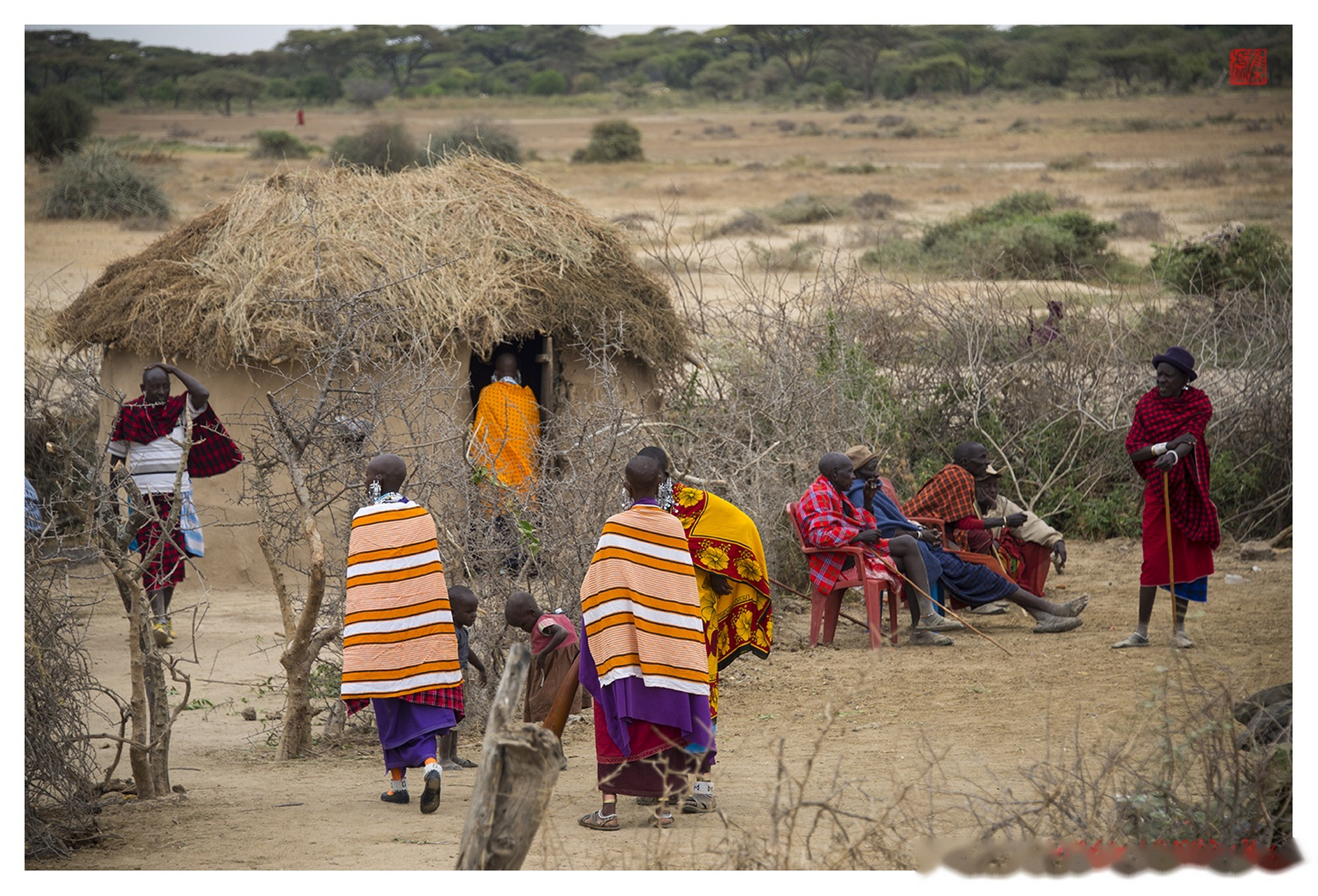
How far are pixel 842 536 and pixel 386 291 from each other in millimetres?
3343

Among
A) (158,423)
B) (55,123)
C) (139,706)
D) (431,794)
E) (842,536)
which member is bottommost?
(431,794)

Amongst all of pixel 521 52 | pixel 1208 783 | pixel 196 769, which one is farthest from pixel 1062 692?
pixel 521 52

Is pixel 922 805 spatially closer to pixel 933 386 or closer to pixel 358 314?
pixel 358 314

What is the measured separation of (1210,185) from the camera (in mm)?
26344

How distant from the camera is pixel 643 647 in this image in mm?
4258

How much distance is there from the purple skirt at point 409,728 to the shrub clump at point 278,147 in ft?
95.3

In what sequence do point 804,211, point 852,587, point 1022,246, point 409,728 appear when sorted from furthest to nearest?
1. point 804,211
2. point 1022,246
3. point 852,587
4. point 409,728

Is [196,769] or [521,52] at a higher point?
[521,52]

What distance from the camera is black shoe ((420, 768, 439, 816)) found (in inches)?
178

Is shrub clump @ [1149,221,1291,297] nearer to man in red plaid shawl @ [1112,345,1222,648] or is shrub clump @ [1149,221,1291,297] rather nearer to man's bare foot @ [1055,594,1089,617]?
man's bare foot @ [1055,594,1089,617]

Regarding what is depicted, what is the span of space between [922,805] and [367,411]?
115 inches

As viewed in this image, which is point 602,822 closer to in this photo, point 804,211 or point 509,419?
point 509,419
